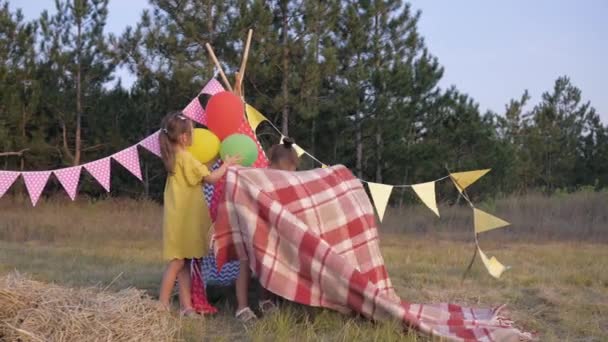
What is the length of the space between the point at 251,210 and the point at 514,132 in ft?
88.9

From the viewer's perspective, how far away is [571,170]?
29.1 m

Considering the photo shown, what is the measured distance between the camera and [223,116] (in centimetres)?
518

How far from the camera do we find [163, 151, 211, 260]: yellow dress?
14.6ft

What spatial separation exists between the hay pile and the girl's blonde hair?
1096 mm

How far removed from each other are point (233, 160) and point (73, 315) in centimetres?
174

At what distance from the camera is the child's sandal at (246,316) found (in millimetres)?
4348

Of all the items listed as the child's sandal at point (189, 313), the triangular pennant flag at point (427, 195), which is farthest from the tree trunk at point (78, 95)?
the child's sandal at point (189, 313)

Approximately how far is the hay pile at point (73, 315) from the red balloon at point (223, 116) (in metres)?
1.79

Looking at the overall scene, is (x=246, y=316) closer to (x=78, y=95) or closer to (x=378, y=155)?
(x=378, y=155)

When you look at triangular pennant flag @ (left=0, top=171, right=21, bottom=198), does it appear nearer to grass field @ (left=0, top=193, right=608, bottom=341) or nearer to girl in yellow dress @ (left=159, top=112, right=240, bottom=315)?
grass field @ (left=0, top=193, right=608, bottom=341)

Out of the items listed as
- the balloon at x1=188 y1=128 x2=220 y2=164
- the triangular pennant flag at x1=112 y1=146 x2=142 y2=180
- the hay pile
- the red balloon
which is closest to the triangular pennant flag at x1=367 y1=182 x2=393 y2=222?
the red balloon

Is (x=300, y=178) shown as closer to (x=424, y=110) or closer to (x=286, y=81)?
(x=286, y=81)

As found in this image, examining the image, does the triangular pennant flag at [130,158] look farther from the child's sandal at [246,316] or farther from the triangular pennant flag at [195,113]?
the child's sandal at [246,316]

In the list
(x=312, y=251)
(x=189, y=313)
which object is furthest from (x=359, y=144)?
(x=312, y=251)
